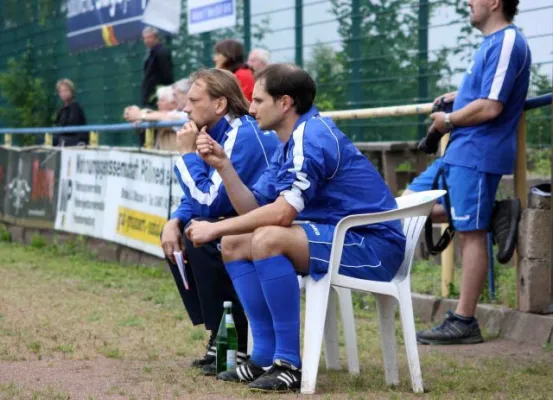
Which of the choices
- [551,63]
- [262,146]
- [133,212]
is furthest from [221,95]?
[133,212]

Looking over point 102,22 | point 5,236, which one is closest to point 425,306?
point 5,236

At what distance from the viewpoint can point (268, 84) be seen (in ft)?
18.5

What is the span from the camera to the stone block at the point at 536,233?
733 cm

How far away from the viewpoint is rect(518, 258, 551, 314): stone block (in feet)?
24.3

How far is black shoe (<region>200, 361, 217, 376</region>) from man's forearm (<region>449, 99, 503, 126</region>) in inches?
80.8

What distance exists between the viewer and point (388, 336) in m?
5.72

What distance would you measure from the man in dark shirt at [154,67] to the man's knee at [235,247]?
29.4 feet

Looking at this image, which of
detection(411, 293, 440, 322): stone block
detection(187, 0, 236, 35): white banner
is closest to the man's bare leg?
detection(411, 293, 440, 322): stone block

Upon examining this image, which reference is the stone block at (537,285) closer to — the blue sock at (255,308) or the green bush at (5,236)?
the blue sock at (255,308)

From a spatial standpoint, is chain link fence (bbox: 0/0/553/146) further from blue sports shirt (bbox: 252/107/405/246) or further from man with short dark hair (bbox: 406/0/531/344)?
blue sports shirt (bbox: 252/107/405/246)

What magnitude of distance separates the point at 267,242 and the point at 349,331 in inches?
41.2

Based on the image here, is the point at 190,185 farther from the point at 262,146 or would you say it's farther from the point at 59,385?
the point at 59,385

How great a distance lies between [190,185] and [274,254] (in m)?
0.88

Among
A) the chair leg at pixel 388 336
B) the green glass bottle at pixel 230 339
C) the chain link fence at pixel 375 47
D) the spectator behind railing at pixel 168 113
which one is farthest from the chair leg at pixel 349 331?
the spectator behind railing at pixel 168 113
